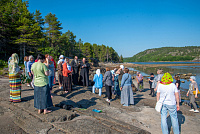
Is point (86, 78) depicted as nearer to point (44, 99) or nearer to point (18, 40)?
point (44, 99)

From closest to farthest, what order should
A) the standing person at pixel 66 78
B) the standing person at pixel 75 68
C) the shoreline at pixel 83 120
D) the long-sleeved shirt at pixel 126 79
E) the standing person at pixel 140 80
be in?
the shoreline at pixel 83 120 < the long-sleeved shirt at pixel 126 79 < the standing person at pixel 66 78 < the standing person at pixel 75 68 < the standing person at pixel 140 80

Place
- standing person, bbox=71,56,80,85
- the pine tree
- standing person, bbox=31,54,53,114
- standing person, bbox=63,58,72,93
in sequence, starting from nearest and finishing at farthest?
standing person, bbox=31,54,53,114 < standing person, bbox=63,58,72,93 < standing person, bbox=71,56,80,85 < the pine tree

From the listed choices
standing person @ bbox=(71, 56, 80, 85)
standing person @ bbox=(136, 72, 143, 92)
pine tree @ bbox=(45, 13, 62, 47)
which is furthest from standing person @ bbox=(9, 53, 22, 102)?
pine tree @ bbox=(45, 13, 62, 47)

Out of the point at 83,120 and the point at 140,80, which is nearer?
the point at 83,120

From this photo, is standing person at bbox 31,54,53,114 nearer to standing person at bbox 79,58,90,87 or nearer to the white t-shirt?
the white t-shirt

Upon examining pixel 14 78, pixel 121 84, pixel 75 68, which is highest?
pixel 75 68

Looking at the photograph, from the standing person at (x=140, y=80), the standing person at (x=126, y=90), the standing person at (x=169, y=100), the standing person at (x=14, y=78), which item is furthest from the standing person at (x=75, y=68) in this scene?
the standing person at (x=169, y=100)

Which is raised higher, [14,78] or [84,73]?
[14,78]

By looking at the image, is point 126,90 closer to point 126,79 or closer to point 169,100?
point 126,79

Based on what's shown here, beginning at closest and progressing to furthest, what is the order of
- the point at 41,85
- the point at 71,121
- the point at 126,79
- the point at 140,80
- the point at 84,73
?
the point at 71,121
the point at 41,85
the point at 126,79
the point at 84,73
the point at 140,80

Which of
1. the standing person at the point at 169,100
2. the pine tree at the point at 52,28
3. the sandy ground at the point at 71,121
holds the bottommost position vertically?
the sandy ground at the point at 71,121

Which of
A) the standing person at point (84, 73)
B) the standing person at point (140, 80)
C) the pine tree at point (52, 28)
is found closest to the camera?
the standing person at point (84, 73)

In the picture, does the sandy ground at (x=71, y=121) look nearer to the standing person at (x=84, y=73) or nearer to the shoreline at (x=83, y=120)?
the shoreline at (x=83, y=120)

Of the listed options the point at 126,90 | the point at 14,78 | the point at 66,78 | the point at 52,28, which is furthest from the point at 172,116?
the point at 52,28
